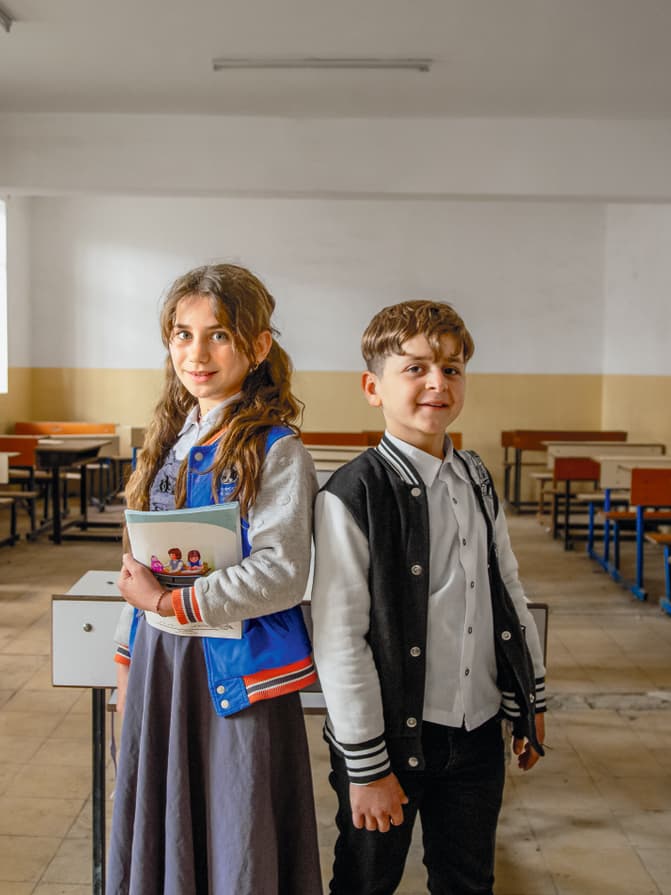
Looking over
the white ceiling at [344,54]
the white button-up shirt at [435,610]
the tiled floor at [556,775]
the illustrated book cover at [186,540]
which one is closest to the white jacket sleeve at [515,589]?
the white button-up shirt at [435,610]

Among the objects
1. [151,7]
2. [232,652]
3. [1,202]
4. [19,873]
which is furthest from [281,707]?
[1,202]

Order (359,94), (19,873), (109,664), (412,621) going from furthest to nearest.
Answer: (359,94)
(19,873)
(109,664)
(412,621)

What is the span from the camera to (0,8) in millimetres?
4125

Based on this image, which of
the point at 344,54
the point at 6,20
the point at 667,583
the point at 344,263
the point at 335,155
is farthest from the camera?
the point at 344,263

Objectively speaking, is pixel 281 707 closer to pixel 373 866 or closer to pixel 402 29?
pixel 373 866

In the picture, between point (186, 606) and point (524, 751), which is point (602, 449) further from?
point (186, 606)

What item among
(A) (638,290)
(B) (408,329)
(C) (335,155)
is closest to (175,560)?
(B) (408,329)

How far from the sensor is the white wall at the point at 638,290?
7766 mm

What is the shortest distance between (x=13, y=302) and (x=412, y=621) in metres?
8.65

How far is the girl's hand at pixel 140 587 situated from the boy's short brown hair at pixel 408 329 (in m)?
0.48

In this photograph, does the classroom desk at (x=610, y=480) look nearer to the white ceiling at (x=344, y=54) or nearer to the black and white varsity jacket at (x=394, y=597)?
the white ceiling at (x=344, y=54)

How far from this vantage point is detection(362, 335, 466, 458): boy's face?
1.36 meters

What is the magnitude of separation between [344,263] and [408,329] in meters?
8.22

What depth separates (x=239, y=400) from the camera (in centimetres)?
141
